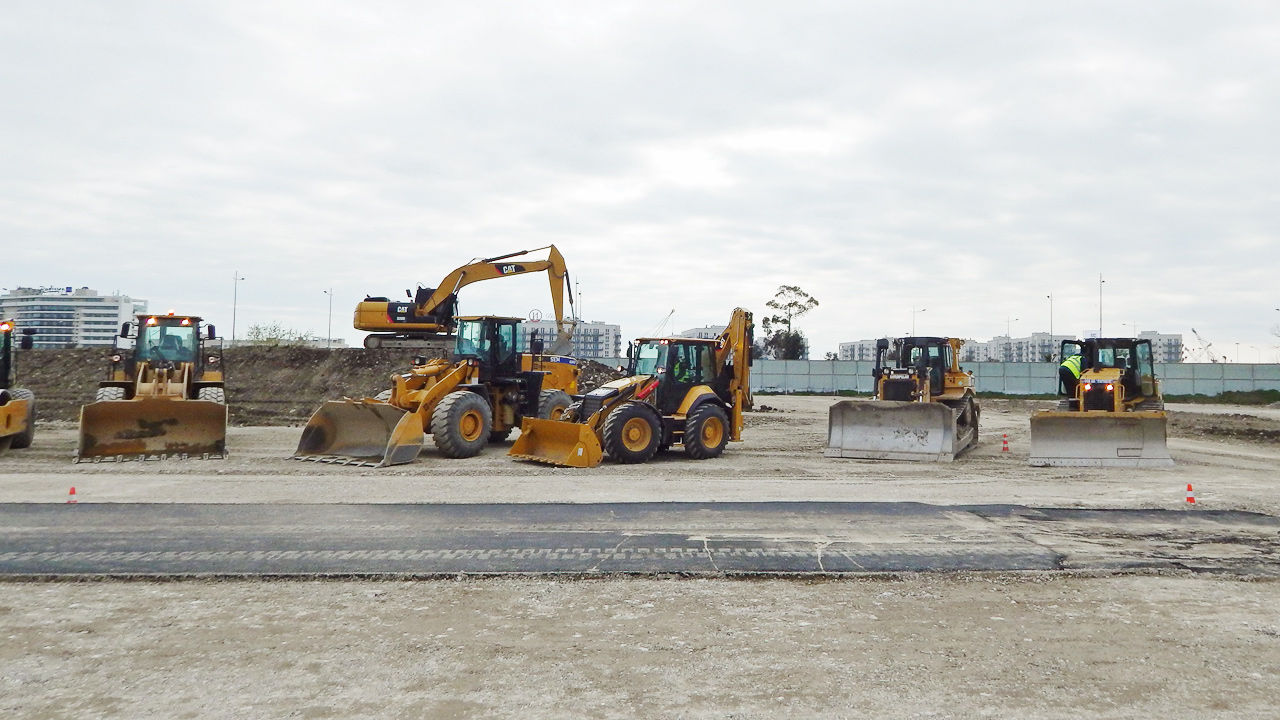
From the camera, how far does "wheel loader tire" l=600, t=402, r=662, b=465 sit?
47.1 ft

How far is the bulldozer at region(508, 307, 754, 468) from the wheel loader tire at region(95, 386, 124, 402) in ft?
24.1

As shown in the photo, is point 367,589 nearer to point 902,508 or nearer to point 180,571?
point 180,571

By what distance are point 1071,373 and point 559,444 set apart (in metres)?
9.89

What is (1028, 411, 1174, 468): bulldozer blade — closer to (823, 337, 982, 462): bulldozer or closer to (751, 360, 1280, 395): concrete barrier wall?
(823, 337, 982, 462): bulldozer

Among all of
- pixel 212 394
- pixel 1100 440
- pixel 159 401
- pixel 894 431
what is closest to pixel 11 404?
pixel 159 401

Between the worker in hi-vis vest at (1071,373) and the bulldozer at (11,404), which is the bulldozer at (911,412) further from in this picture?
the bulldozer at (11,404)

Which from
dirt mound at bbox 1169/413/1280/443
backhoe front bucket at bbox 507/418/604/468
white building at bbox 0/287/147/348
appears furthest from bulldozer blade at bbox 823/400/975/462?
white building at bbox 0/287/147/348

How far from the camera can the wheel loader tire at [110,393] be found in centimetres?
1605

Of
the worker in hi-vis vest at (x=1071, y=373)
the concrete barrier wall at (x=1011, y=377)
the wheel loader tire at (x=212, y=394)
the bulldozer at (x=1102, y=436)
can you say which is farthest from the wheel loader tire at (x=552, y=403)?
the concrete barrier wall at (x=1011, y=377)

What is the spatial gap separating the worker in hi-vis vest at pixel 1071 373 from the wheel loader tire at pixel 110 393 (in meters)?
17.4

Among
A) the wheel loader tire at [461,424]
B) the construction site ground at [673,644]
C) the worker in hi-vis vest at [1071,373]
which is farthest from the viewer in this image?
the worker in hi-vis vest at [1071,373]

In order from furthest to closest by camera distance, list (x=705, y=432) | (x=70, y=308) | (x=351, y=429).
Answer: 1. (x=70, y=308)
2. (x=705, y=432)
3. (x=351, y=429)

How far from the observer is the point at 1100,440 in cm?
1454

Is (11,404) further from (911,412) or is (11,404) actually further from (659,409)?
(911,412)
